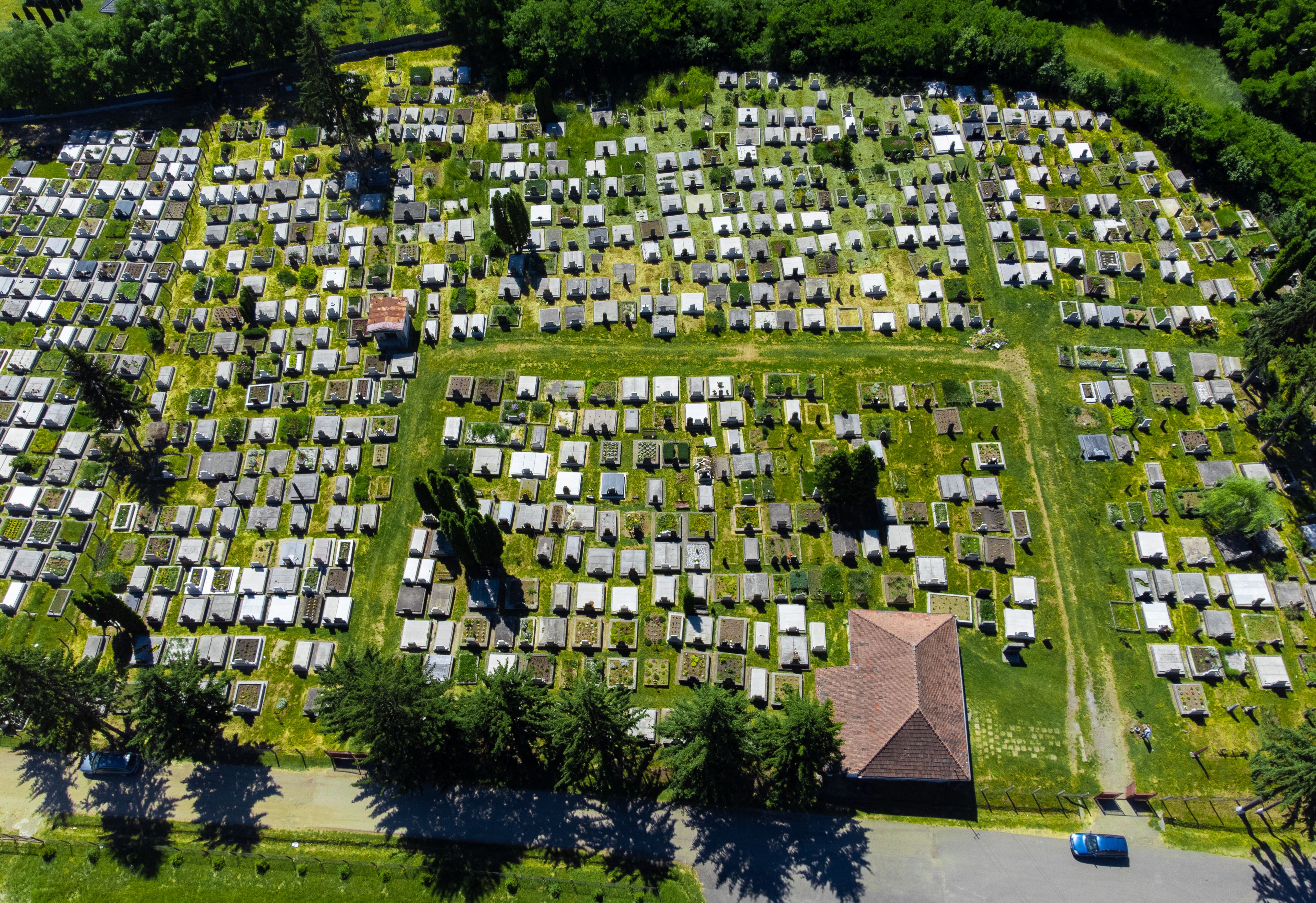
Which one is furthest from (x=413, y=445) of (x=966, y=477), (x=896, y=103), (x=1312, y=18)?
(x=1312, y=18)

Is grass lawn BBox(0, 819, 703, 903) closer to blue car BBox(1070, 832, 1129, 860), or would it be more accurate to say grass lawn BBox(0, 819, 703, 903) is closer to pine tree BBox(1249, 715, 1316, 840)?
blue car BBox(1070, 832, 1129, 860)

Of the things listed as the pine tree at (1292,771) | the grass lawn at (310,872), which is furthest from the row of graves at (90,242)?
the pine tree at (1292,771)

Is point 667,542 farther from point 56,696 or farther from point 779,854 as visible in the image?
point 56,696

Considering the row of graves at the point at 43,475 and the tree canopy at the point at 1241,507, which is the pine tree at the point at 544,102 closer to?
the row of graves at the point at 43,475

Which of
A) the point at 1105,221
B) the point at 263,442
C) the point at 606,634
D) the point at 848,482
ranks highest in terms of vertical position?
the point at 1105,221

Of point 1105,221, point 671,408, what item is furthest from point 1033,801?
point 1105,221

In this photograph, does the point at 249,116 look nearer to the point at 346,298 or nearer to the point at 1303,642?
the point at 346,298

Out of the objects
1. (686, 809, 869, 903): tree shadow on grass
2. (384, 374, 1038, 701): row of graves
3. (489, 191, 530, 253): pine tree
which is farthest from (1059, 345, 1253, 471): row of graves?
(489, 191, 530, 253): pine tree
